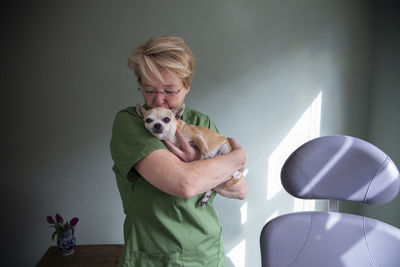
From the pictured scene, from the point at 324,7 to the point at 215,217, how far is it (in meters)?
1.87

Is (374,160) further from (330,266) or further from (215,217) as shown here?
(215,217)

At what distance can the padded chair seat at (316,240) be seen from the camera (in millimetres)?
1161

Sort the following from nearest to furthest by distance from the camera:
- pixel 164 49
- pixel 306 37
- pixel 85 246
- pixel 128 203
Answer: pixel 164 49
pixel 128 203
pixel 85 246
pixel 306 37

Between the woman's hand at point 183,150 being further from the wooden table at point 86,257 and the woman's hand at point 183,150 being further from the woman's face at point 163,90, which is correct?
the wooden table at point 86,257

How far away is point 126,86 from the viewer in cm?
195

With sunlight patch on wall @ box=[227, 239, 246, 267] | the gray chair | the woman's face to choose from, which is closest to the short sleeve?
the woman's face

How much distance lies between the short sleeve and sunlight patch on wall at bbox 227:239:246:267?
1606 mm

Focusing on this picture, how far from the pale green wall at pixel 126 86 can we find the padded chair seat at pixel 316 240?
943 mm

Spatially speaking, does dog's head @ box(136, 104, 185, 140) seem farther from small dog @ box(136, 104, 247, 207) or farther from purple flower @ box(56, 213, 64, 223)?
purple flower @ box(56, 213, 64, 223)

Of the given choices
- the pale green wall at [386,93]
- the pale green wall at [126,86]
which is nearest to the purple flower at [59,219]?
the pale green wall at [126,86]

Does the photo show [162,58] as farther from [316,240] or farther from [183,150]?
[316,240]

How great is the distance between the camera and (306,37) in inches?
81.0

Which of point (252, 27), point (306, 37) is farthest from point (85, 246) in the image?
point (306, 37)

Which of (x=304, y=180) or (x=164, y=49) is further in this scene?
(x=304, y=180)
